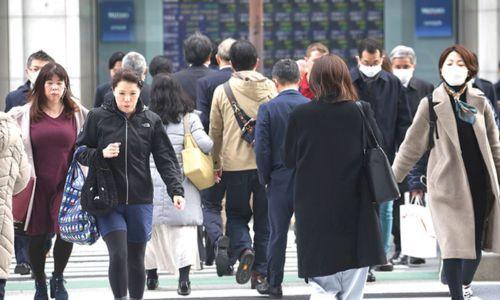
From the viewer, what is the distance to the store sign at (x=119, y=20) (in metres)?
19.8

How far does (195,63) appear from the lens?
12.7 metres

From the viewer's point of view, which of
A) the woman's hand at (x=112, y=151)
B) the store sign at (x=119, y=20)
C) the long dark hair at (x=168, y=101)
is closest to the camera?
the woman's hand at (x=112, y=151)

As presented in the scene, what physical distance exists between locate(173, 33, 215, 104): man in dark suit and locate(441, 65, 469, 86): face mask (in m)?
3.50

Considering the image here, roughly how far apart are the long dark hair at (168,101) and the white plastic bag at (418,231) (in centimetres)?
203

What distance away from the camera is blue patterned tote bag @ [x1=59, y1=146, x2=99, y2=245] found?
30.1 feet

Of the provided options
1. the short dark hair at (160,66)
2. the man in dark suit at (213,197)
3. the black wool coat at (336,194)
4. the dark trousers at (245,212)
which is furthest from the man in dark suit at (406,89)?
the black wool coat at (336,194)

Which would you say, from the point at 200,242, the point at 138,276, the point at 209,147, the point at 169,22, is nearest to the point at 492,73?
the point at 169,22

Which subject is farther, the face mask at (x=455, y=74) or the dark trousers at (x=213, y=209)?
the dark trousers at (x=213, y=209)

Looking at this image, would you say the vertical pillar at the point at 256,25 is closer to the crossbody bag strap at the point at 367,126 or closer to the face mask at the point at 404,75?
the face mask at the point at 404,75

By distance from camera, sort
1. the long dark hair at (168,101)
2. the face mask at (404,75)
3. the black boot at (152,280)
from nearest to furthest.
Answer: the long dark hair at (168,101) < the black boot at (152,280) < the face mask at (404,75)

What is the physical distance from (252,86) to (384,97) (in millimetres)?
1577

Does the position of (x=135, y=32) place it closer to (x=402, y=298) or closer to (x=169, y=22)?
(x=169, y=22)

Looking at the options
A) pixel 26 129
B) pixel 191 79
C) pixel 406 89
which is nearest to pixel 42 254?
pixel 26 129

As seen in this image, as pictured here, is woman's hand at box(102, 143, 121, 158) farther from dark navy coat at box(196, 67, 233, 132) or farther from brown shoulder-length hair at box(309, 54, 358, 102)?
dark navy coat at box(196, 67, 233, 132)
